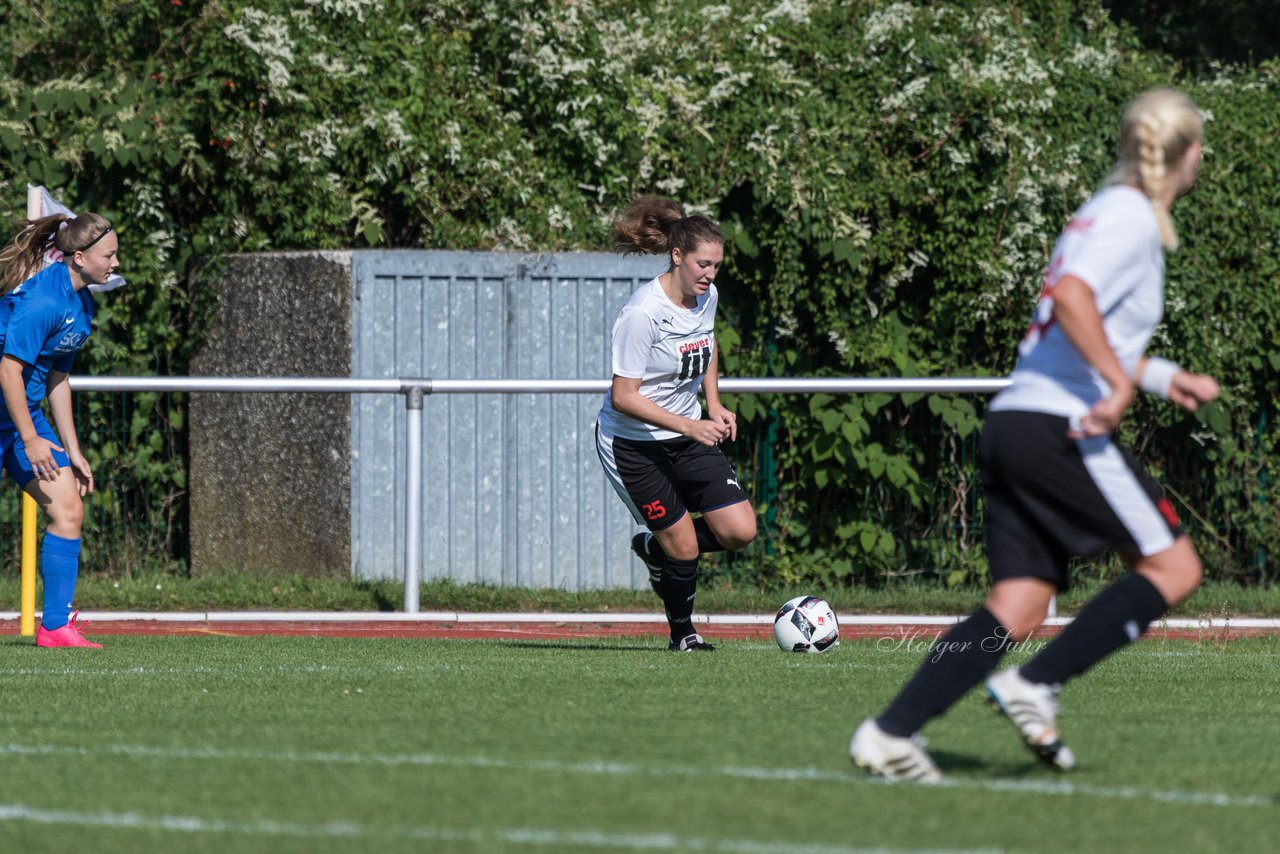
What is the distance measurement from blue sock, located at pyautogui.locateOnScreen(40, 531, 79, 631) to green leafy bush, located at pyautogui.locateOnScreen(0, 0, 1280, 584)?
3062 mm

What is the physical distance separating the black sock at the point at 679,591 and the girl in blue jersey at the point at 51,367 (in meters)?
2.67

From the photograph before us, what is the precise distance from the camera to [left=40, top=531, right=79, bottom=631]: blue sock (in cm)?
815

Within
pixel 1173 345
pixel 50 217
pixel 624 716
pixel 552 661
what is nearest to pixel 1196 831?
pixel 624 716

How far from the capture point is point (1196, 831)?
3730mm

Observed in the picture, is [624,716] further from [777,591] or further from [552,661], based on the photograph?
[777,591]

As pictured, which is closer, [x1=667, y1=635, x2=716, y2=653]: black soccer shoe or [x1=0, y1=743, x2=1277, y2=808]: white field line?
[x1=0, y1=743, x2=1277, y2=808]: white field line

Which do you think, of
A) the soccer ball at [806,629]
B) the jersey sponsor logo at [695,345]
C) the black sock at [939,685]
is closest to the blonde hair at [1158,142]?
the black sock at [939,685]

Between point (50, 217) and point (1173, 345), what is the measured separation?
23.2ft

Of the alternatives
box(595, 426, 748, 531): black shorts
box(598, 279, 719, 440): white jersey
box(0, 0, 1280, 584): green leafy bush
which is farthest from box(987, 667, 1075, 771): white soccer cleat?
box(0, 0, 1280, 584): green leafy bush

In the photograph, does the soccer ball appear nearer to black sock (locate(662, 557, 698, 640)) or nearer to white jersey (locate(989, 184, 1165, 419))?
black sock (locate(662, 557, 698, 640))

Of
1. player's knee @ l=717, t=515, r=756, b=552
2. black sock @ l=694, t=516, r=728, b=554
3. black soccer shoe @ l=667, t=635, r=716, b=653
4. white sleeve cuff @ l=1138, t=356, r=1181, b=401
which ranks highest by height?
white sleeve cuff @ l=1138, t=356, r=1181, b=401

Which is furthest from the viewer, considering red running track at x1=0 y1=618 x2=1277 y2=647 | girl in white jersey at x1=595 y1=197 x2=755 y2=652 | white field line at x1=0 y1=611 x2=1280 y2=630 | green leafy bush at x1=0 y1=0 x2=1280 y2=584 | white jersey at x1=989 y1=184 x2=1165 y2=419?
green leafy bush at x1=0 y1=0 x2=1280 y2=584

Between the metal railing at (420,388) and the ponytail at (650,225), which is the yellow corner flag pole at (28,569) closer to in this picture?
the metal railing at (420,388)

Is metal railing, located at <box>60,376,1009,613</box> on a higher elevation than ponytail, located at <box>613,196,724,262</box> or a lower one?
lower
